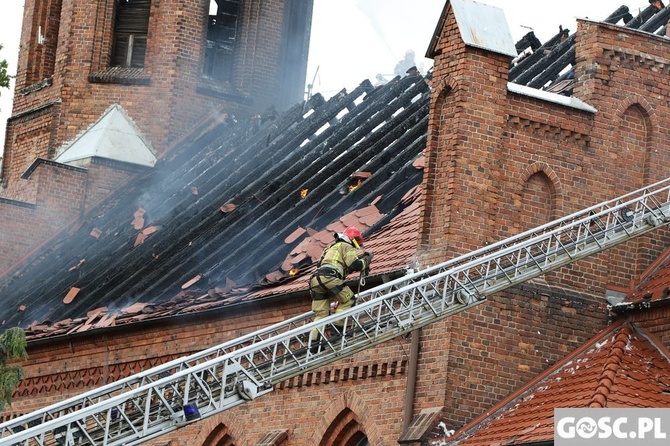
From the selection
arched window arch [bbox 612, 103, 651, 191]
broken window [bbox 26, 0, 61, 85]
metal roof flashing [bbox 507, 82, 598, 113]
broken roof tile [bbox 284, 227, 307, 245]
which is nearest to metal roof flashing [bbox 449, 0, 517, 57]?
metal roof flashing [bbox 507, 82, 598, 113]

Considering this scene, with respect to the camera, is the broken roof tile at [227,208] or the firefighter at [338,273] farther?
the broken roof tile at [227,208]

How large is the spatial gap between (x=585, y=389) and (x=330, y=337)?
2.93 m

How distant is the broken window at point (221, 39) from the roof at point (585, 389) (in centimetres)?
1713

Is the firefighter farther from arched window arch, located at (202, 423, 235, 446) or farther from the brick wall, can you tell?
the brick wall

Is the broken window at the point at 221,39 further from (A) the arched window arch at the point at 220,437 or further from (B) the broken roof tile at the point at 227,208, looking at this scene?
(A) the arched window arch at the point at 220,437

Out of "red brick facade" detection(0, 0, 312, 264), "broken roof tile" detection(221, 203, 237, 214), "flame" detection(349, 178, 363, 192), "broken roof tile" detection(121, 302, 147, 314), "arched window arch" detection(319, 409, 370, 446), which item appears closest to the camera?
"arched window arch" detection(319, 409, 370, 446)

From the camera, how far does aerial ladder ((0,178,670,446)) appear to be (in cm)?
1562

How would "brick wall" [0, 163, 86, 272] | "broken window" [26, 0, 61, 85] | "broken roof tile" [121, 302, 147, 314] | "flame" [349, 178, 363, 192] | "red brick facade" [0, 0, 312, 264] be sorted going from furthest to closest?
"broken window" [26, 0, 61, 85] → "red brick facade" [0, 0, 312, 264] → "brick wall" [0, 163, 86, 272] → "broken roof tile" [121, 302, 147, 314] → "flame" [349, 178, 363, 192]

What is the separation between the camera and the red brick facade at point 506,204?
62.5 ft

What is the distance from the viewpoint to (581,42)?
67.4 ft

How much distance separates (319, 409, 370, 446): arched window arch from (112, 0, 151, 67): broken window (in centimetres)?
1530

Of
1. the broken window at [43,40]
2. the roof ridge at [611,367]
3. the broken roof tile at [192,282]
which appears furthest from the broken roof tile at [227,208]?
the broken window at [43,40]

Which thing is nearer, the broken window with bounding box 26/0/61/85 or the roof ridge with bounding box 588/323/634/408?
the roof ridge with bounding box 588/323/634/408

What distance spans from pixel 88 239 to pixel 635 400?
1621 centimetres
